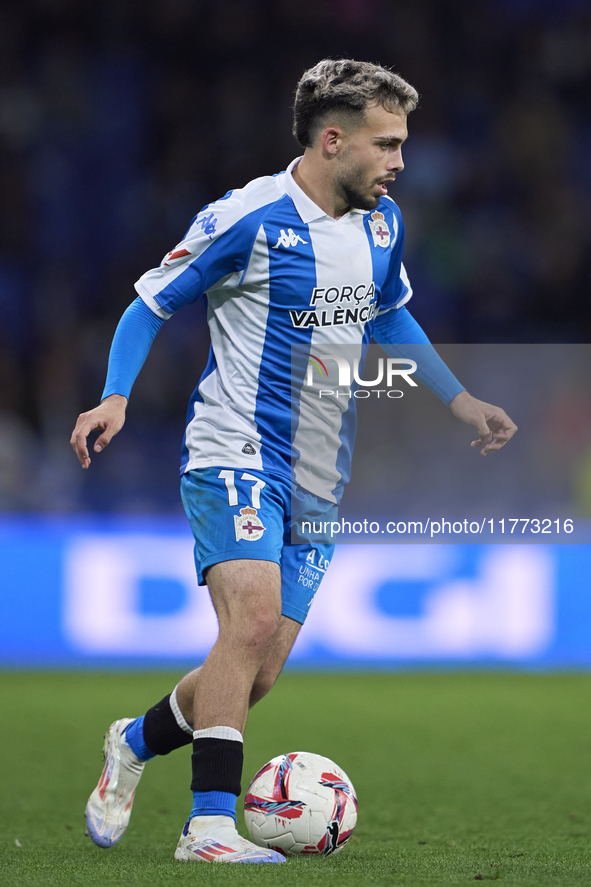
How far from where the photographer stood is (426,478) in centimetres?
770

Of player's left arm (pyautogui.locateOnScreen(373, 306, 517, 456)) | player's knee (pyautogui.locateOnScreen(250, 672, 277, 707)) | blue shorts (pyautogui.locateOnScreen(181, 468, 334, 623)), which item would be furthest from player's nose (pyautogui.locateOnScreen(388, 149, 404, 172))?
player's knee (pyautogui.locateOnScreen(250, 672, 277, 707))

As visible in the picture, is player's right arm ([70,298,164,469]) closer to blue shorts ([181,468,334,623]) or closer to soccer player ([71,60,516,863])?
soccer player ([71,60,516,863])

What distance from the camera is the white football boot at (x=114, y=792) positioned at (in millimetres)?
3322

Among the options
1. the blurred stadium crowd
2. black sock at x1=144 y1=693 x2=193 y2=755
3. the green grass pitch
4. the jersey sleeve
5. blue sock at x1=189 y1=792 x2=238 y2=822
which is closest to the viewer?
the green grass pitch

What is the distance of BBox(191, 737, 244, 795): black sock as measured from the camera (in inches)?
118

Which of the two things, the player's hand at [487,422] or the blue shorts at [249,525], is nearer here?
the blue shorts at [249,525]

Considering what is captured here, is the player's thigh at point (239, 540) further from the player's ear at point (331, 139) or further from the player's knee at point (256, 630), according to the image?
the player's ear at point (331, 139)

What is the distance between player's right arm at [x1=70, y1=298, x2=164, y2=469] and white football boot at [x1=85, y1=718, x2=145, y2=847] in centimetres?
95

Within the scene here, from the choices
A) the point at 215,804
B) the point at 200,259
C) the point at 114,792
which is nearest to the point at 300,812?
the point at 215,804

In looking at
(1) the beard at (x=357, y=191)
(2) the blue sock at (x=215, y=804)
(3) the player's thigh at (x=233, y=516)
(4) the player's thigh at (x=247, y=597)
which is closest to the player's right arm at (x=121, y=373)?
(3) the player's thigh at (x=233, y=516)

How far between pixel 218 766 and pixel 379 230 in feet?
5.06

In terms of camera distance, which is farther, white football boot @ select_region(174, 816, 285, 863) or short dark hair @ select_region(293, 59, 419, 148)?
short dark hair @ select_region(293, 59, 419, 148)

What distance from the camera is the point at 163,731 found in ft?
11.2

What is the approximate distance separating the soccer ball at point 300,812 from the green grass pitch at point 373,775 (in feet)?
0.24
